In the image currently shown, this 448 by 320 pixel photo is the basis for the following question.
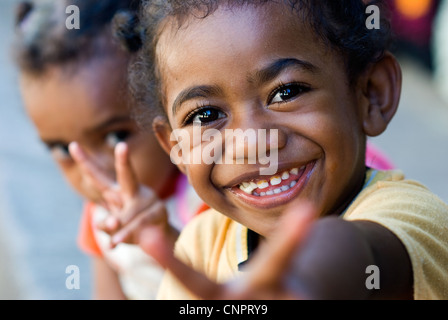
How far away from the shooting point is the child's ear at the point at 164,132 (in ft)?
5.43

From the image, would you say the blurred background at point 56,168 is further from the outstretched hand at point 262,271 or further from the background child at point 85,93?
the outstretched hand at point 262,271

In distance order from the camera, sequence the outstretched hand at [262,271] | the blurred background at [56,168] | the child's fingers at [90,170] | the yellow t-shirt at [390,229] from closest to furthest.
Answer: the outstretched hand at [262,271]
the yellow t-shirt at [390,229]
the child's fingers at [90,170]
the blurred background at [56,168]

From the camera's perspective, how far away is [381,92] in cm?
150

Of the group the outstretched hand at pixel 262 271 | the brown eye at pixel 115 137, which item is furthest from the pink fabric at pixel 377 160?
the outstretched hand at pixel 262 271

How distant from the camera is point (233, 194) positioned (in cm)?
142

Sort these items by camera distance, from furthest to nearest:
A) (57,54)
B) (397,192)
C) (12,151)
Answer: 1. (12,151)
2. (57,54)
3. (397,192)

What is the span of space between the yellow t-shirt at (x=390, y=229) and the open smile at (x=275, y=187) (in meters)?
0.12

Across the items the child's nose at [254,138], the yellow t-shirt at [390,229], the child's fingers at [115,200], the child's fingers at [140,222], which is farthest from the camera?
the child's fingers at [115,200]

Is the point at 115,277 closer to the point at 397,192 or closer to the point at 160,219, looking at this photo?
the point at 160,219

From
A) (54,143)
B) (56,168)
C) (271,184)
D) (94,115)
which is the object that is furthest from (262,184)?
(56,168)

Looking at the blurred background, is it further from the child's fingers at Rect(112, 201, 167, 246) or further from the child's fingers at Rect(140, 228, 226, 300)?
the child's fingers at Rect(140, 228, 226, 300)

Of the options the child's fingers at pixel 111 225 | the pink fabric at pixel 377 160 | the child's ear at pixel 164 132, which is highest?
the child's ear at pixel 164 132
